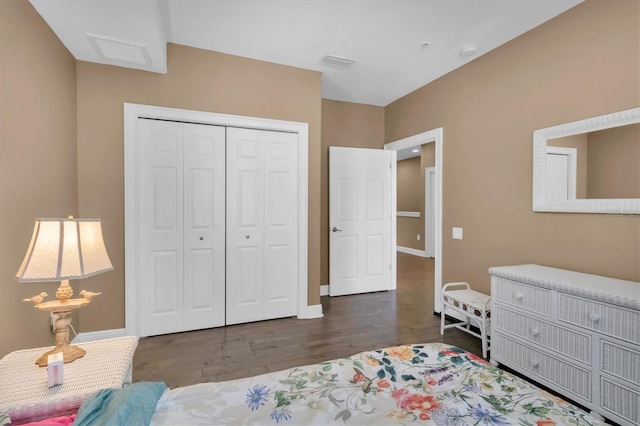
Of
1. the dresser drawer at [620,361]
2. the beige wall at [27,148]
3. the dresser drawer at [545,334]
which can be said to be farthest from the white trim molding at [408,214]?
the beige wall at [27,148]

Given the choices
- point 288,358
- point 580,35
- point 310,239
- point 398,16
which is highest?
point 398,16

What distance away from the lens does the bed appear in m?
0.93

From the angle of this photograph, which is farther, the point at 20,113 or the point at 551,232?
the point at 551,232

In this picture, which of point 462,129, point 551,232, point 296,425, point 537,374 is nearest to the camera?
point 296,425

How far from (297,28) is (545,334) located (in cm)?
300

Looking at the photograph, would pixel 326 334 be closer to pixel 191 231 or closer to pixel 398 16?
pixel 191 231

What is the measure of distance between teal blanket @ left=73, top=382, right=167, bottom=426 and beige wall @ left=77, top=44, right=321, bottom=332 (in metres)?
2.15

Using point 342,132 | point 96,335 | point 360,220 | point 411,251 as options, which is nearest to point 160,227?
point 96,335

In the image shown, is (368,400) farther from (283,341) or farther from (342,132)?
(342,132)

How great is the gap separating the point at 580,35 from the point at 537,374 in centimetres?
245

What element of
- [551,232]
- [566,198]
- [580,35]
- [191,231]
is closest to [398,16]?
[580,35]

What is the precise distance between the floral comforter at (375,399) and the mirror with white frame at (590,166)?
1.68m

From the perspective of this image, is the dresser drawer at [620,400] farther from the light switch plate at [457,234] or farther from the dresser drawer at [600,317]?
the light switch plate at [457,234]

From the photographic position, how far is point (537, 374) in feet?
6.82
